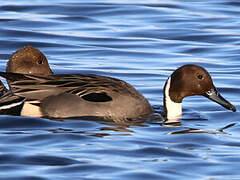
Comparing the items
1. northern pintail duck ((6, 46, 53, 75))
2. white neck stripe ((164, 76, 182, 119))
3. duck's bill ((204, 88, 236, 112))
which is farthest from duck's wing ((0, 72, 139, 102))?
northern pintail duck ((6, 46, 53, 75))

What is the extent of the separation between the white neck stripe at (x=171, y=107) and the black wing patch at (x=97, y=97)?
33.9 inches

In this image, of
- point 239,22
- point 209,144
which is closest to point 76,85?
point 209,144

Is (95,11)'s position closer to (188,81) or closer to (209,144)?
(188,81)

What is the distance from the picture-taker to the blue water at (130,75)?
24.2 ft

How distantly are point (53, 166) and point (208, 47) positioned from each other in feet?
26.8

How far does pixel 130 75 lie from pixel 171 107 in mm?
2810

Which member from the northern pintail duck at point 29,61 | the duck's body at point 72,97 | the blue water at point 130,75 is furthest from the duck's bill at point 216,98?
the northern pintail duck at point 29,61

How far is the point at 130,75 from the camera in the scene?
12.7m

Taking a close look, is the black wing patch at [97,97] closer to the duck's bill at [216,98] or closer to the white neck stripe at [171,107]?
the white neck stripe at [171,107]

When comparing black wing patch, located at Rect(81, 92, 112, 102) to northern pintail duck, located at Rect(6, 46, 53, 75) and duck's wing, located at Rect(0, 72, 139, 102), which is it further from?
northern pintail duck, located at Rect(6, 46, 53, 75)

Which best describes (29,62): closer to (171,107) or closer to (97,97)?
(97,97)

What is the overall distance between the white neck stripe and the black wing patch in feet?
2.83

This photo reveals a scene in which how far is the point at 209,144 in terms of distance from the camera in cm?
841

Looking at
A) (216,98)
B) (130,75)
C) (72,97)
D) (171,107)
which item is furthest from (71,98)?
(130,75)
